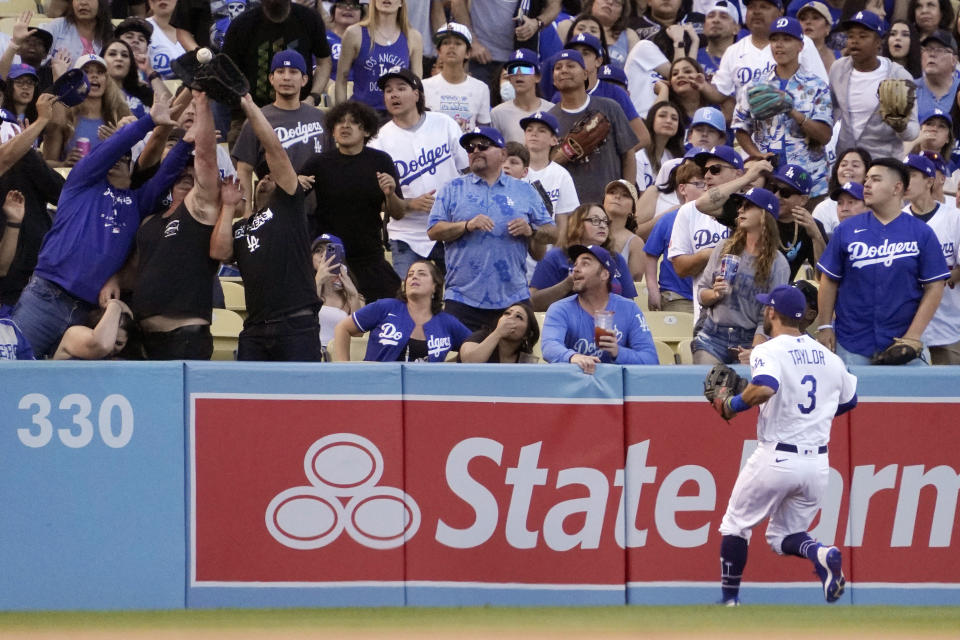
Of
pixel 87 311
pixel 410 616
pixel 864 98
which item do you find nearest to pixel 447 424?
pixel 410 616

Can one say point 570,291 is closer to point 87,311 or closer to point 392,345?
point 392,345

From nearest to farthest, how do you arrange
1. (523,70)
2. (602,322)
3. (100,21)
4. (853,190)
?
(602,322) → (853,190) → (523,70) → (100,21)

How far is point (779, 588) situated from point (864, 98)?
578cm

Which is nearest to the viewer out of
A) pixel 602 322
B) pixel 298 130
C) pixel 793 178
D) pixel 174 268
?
pixel 174 268

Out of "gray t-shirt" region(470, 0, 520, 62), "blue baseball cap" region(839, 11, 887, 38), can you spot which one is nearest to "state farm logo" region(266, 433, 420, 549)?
"gray t-shirt" region(470, 0, 520, 62)

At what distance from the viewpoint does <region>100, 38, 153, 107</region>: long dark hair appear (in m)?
12.3

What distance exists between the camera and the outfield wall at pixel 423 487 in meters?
8.08

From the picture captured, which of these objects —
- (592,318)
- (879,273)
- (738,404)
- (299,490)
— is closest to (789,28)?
(879,273)

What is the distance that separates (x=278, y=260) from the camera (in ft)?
28.3

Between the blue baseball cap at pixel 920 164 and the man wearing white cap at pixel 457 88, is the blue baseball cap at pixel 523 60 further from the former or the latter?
the blue baseball cap at pixel 920 164

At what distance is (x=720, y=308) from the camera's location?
9039mm

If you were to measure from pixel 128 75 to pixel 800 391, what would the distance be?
23.4 feet

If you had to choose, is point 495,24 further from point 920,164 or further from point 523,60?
point 920,164

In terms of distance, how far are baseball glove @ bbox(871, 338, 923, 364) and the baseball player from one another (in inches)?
48.8
